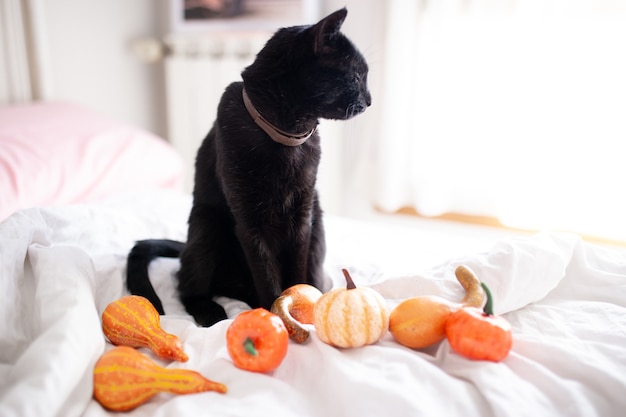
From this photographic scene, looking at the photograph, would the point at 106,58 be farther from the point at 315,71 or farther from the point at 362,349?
the point at 362,349

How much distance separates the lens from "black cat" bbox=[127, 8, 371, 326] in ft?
2.90

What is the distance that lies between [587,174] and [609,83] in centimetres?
30

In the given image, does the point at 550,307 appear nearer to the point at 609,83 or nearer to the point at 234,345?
the point at 234,345

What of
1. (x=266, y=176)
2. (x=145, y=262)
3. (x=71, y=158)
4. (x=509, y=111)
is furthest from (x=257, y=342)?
(x=509, y=111)

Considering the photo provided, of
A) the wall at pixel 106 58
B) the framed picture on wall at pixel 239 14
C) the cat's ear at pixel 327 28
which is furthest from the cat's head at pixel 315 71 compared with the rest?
the wall at pixel 106 58

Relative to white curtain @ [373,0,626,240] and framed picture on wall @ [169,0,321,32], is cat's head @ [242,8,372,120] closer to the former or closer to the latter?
white curtain @ [373,0,626,240]

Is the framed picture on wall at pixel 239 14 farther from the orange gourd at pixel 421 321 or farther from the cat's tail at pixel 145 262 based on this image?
the orange gourd at pixel 421 321

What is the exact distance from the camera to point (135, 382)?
0.60 metres

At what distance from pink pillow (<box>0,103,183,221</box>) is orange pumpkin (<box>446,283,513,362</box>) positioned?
113 cm

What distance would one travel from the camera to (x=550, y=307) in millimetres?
841

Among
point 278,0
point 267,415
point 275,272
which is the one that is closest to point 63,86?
point 278,0

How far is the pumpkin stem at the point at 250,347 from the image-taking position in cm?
62

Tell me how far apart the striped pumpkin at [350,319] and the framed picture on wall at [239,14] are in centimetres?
148

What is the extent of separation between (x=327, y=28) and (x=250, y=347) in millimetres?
565
